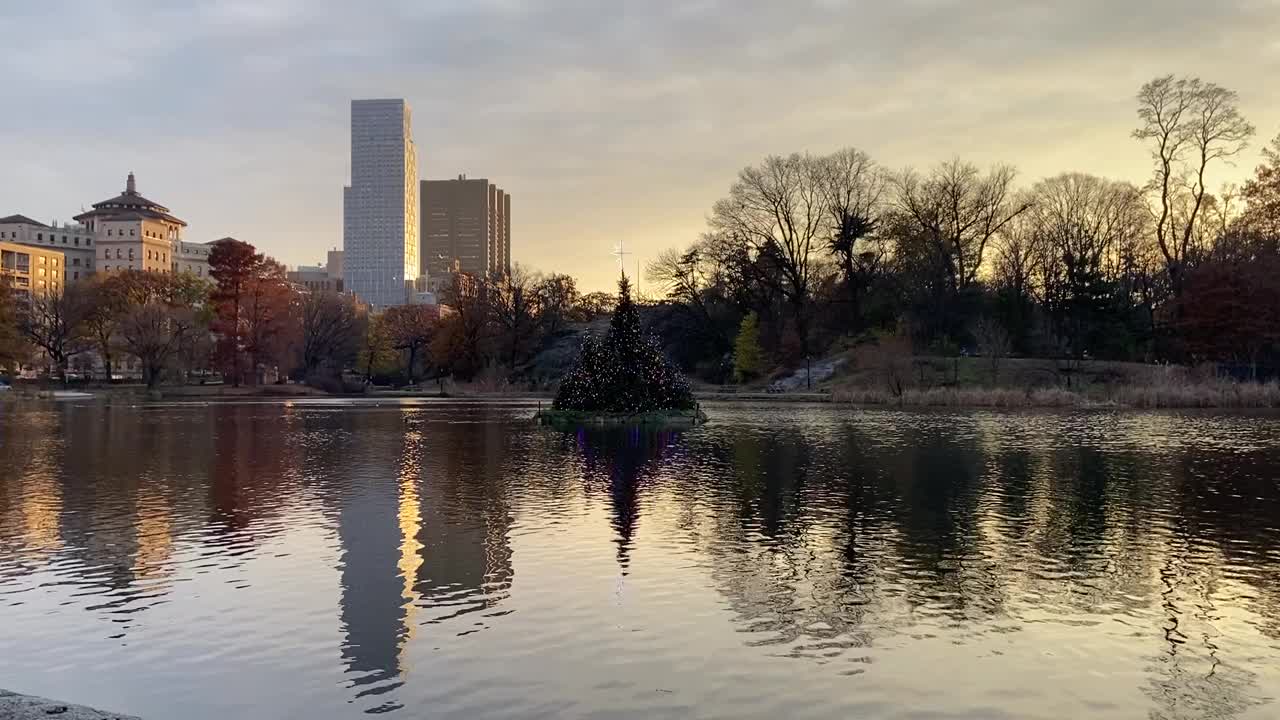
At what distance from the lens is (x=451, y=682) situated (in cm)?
881

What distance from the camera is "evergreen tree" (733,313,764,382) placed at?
87938 millimetres

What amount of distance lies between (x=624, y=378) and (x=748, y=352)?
4576 centimetres

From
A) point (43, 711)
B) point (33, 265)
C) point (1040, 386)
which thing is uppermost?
point (33, 265)

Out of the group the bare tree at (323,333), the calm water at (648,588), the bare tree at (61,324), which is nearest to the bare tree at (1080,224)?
the calm water at (648,588)

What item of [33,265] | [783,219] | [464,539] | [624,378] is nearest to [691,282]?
[783,219]

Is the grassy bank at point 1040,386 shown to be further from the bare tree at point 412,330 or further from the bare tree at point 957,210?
the bare tree at point 412,330

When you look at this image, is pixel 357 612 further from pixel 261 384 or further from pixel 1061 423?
pixel 261 384

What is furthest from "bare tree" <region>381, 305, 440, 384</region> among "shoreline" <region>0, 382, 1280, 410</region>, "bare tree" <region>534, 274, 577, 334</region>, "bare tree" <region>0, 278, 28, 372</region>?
"bare tree" <region>0, 278, 28, 372</region>

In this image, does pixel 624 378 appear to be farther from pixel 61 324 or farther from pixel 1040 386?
pixel 61 324

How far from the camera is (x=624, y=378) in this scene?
43.7m

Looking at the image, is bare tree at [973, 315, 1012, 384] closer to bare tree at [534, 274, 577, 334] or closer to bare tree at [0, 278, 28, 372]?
bare tree at [534, 274, 577, 334]

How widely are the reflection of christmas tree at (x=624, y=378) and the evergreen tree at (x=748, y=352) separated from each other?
43.4 m

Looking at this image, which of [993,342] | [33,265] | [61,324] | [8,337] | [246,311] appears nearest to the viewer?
[993,342]

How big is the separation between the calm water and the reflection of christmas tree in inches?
679
